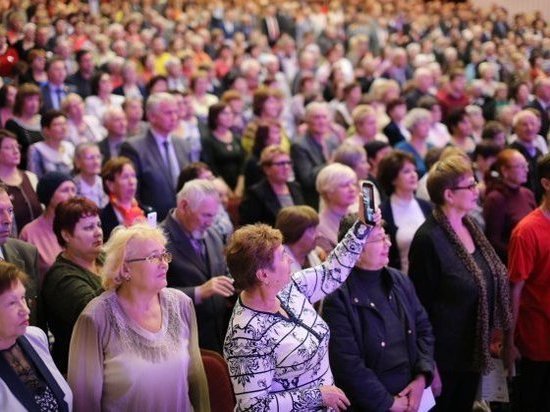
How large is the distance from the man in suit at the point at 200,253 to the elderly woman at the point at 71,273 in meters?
0.46

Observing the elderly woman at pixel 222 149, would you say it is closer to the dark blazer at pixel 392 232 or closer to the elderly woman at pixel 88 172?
the elderly woman at pixel 88 172

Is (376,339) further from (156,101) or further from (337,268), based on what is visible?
(156,101)

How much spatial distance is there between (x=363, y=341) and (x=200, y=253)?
1130 mm

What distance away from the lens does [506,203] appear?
5.29m

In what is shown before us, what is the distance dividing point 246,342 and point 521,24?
50.5 ft

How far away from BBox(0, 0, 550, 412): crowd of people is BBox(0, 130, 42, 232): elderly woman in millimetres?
Result: 13

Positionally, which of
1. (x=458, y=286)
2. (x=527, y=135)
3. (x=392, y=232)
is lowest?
(x=527, y=135)

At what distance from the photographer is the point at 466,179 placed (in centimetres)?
422

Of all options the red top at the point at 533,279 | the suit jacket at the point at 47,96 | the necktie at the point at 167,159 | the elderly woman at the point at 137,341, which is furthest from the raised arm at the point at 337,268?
the suit jacket at the point at 47,96

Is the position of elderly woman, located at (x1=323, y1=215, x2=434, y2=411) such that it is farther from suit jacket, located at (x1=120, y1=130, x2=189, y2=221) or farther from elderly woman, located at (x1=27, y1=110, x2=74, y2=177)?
elderly woman, located at (x1=27, y1=110, x2=74, y2=177)

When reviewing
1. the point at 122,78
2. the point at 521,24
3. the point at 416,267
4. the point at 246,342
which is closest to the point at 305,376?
the point at 246,342

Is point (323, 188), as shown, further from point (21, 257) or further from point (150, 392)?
point (150, 392)

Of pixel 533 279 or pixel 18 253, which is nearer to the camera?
pixel 18 253

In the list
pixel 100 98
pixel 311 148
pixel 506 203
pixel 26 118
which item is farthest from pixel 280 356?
pixel 100 98
